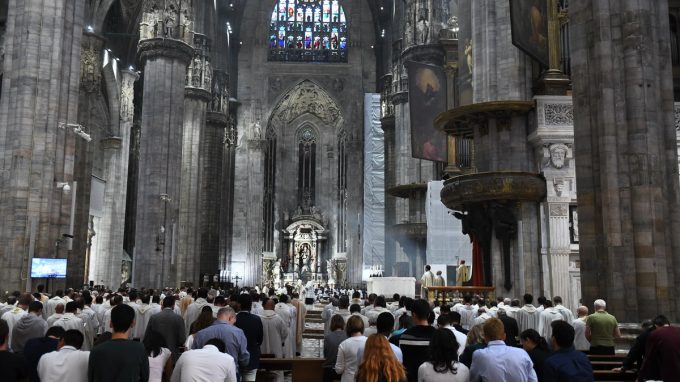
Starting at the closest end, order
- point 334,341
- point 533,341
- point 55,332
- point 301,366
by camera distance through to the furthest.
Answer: point 533,341
point 55,332
point 334,341
point 301,366

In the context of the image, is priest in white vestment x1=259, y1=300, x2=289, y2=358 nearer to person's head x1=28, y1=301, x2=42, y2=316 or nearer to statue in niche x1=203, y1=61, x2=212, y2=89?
person's head x1=28, y1=301, x2=42, y2=316

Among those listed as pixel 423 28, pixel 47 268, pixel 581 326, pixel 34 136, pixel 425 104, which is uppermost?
pixel 423 28

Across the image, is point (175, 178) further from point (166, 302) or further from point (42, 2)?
point (166, 302)

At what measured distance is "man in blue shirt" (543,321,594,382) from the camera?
4.92m

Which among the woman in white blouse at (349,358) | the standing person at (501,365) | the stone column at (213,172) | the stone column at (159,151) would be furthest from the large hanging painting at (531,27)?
the stone column at (213,172)

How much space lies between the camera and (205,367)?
5.18 m

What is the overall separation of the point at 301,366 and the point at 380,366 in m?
4.73

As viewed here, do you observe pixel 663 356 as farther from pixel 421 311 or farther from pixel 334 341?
pixel 334 341

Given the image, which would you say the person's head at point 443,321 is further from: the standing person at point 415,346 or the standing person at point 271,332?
the standing person at point 271,332

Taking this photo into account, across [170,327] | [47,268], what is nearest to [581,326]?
[170,327]

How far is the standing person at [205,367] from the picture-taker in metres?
5.16

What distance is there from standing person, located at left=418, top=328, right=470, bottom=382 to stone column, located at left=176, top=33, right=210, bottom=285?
97.8 feet

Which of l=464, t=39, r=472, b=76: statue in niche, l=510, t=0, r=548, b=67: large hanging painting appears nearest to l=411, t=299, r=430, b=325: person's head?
l=510, t=0, r=548, b=67: large hanging painting

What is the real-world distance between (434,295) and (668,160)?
Result: 23.2 feet
